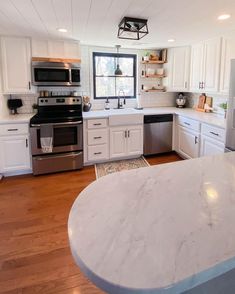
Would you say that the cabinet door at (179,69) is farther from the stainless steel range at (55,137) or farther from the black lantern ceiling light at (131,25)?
the stainless steel range at (55,137)

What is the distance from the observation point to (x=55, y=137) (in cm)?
364

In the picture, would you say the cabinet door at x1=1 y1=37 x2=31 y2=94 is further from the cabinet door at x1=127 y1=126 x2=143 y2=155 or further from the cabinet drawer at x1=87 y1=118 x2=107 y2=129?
the cabinet door at x1=127 y1=126 x2=143 y2=155

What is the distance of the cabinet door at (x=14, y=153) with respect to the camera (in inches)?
137

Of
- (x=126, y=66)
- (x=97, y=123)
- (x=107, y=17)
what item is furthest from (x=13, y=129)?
(x=126, y=66)

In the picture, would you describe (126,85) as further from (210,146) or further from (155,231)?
(155,231)

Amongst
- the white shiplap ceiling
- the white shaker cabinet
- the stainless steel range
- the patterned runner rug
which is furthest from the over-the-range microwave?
the patterned runner rug

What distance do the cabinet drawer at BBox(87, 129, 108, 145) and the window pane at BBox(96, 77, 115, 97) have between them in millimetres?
1082

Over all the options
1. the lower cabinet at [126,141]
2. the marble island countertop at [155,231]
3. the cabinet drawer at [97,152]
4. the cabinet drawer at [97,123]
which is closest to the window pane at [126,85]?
the lower cabinet at [126,141]

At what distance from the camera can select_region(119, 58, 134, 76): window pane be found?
15.7 ft

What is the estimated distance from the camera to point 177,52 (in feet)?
14.8

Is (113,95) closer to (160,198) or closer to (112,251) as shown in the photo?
(160,198)

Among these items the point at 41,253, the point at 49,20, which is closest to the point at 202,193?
the point at 41,253

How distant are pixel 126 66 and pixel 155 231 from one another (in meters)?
4.53

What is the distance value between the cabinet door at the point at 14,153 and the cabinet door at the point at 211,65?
3.12 m
